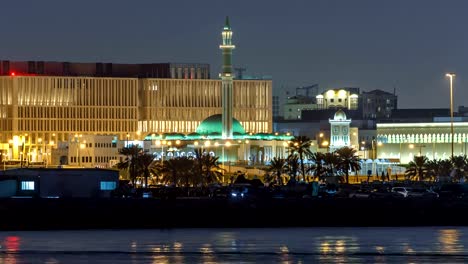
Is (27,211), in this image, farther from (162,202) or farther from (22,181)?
(22,181)

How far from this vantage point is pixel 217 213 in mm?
79188

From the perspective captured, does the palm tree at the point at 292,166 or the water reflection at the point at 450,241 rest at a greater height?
the palm tree at the point at 292,166

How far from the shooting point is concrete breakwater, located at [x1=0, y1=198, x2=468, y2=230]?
76250 mm

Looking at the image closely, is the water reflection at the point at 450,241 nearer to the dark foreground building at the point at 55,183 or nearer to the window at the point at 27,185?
the dark foreground building at the point at 55,183

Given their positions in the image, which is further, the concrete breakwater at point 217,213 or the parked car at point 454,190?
the parked car at point 454,190

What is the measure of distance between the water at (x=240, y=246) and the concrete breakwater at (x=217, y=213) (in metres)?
4.88

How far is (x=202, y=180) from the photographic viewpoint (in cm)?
17200

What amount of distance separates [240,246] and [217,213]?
19.5 meters

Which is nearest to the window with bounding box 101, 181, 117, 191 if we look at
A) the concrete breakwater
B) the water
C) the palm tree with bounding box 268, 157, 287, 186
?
the concrete breakwater

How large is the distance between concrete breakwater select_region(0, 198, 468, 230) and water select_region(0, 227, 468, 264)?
16.0 ft

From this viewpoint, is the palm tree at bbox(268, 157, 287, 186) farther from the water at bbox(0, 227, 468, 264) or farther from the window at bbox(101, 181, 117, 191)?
the water at bbox(0, 227, 468, 264)

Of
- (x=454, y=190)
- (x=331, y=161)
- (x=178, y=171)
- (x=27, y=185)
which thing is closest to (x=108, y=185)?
(x=27, y=185)

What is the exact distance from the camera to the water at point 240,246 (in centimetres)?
5469

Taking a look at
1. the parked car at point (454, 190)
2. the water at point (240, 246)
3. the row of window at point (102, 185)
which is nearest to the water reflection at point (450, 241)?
the water at point (240, 246)
